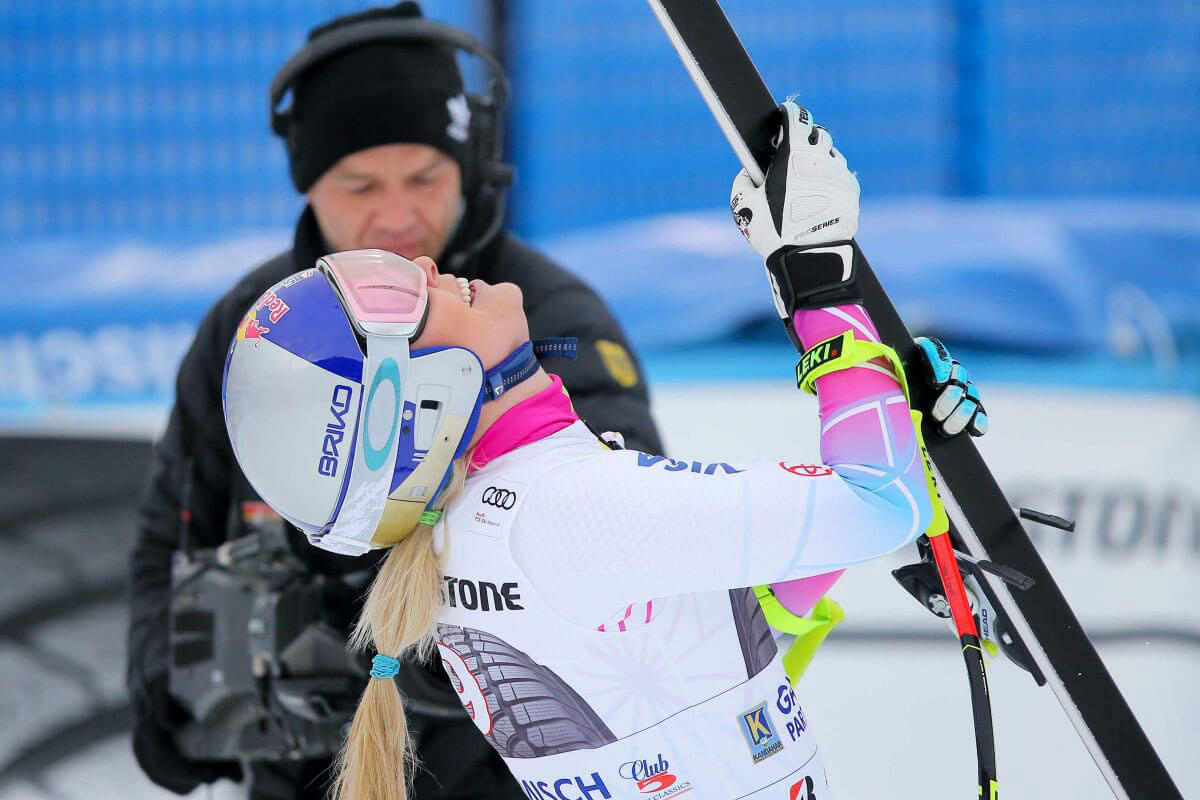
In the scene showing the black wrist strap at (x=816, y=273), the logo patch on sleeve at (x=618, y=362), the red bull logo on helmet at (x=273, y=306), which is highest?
the black wrist strap at (x=816, y=273)

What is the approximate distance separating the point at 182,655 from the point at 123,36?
3.11m

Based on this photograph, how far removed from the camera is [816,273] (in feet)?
3.95

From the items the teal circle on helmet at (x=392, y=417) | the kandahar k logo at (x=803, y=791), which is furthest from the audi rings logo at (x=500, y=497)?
the kandahar k logo at (x=803, y=791)

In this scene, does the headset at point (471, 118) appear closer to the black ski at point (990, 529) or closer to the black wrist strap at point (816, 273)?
the black ski at point (990, 529)

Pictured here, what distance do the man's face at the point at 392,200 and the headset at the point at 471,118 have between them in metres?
0.03

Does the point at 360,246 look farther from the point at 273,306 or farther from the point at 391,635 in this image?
the point at 391,635

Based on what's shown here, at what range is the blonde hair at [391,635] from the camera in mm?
1236

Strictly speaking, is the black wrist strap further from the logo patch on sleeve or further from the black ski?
the logo patch on sleeve

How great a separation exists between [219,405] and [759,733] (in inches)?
40.8

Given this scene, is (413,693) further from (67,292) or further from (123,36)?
(123,36)

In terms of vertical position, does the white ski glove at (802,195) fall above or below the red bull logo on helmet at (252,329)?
above

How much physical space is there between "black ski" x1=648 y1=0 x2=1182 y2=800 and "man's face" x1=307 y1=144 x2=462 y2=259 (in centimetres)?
55

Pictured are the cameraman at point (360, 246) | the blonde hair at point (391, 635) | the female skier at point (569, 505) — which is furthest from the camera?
the cameraman at point (360, 246)

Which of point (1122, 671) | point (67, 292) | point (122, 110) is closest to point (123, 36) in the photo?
point (122, 110)
